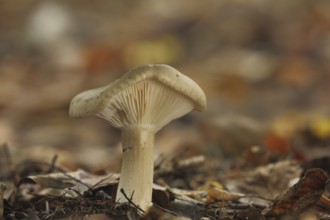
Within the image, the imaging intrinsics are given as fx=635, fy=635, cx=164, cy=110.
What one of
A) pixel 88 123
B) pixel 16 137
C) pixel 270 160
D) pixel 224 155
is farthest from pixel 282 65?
pixel 270 160

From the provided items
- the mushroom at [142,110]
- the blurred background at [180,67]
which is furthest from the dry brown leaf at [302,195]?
the blurred background at [180,67]

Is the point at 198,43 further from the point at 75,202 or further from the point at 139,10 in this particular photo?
the point at 75,202

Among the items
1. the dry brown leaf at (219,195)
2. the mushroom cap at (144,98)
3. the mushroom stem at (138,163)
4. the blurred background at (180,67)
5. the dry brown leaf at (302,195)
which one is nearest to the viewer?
the mushroom cap at (144,98)

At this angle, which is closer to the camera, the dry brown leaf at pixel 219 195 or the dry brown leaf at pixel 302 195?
the dry brown leaf at pixel 302 195

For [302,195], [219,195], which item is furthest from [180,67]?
[302,195]

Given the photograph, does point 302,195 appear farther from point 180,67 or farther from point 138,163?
point 180,67

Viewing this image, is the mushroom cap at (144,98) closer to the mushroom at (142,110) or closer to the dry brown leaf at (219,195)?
the mushroom at (142,110)
